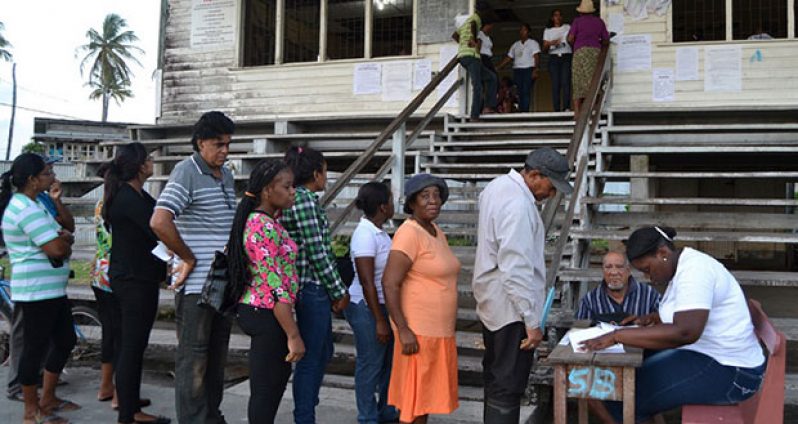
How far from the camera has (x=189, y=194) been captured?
3445 millimetres

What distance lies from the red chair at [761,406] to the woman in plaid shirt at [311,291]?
Result: 5.93 feet

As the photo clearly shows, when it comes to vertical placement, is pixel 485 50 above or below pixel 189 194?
above

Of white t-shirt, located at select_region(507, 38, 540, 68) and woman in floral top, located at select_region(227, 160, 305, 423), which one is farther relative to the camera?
white t-shirt, located at select_region(507, 38, 540, 68)

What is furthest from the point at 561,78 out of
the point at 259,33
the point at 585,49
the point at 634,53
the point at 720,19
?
the point at 259,33

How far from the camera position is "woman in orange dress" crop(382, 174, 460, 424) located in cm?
348

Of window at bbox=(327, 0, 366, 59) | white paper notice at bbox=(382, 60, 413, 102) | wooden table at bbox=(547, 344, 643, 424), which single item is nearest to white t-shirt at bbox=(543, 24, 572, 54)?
white paper notice at bbox=(382, 60, 413, 102)

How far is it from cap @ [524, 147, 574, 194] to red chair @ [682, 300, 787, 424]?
1.14 metres

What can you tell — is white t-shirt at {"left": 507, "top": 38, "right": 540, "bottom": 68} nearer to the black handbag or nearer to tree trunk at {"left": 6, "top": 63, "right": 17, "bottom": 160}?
the black handbag

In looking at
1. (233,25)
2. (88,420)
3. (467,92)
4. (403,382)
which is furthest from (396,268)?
(233,25)

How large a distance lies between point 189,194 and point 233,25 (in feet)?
27.3

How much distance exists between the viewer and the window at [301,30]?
439 inches

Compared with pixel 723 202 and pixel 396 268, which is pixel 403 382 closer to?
pixel 396 268

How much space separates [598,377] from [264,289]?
5.13ft

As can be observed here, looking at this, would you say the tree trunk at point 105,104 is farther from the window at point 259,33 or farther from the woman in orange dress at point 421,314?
the woman in orange dress at point 421,314
